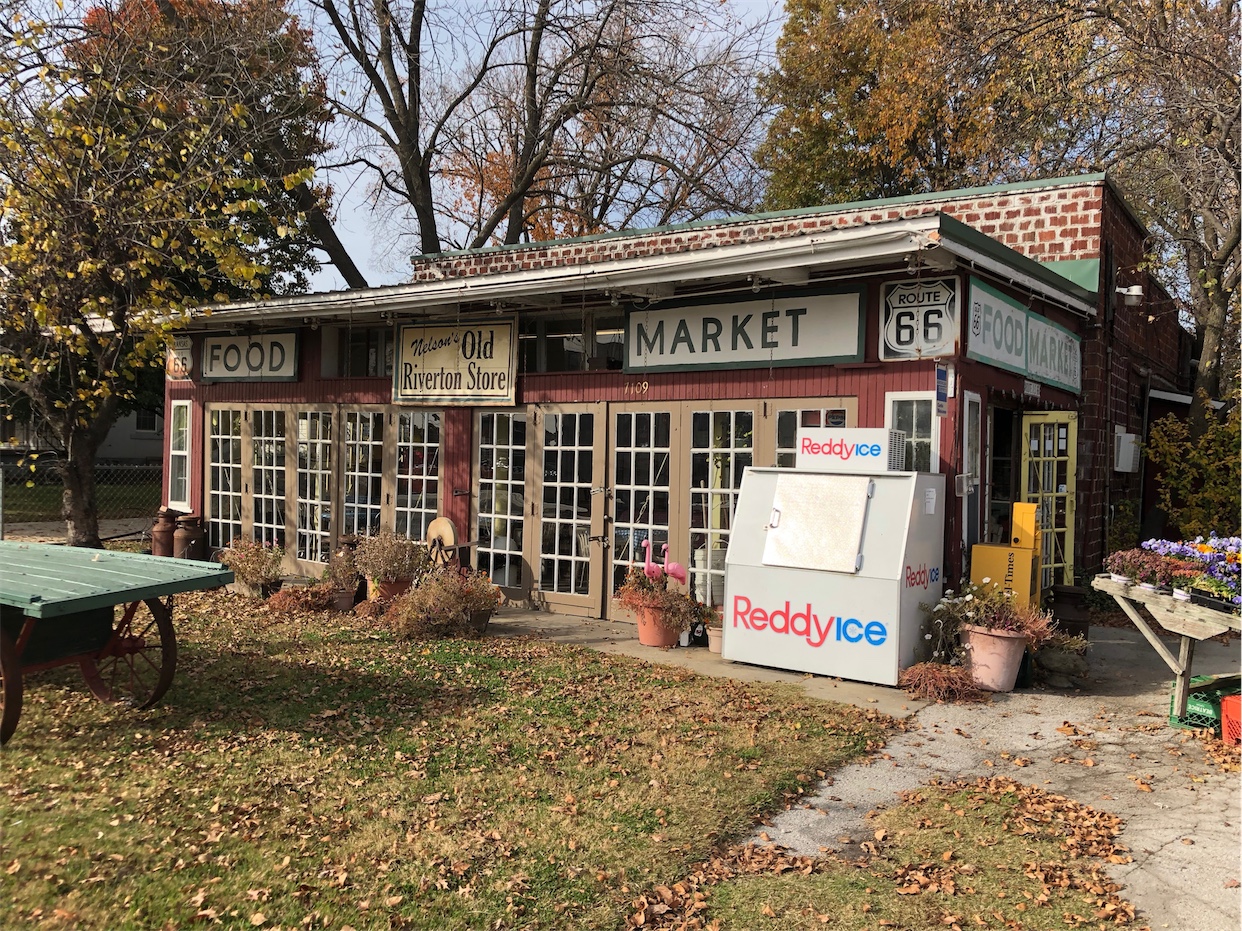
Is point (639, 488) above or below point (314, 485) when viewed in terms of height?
above

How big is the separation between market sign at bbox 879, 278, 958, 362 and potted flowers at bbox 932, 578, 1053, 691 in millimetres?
2065

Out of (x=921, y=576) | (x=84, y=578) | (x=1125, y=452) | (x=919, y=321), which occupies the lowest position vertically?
(x=921, y=576)

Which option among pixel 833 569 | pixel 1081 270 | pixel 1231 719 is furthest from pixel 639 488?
pixel 1081 270

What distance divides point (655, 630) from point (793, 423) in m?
2.29

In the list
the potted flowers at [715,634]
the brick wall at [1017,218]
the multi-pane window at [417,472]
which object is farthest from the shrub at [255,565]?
the potted flowers at [715,634]

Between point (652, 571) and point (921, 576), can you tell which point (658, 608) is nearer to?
point (652, 571)

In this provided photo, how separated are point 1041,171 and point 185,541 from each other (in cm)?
1770

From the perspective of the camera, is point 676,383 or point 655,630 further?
point 676,383

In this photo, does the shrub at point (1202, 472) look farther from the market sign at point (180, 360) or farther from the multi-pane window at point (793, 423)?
the market sign at point (180, 360)

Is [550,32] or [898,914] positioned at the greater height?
[550,32]

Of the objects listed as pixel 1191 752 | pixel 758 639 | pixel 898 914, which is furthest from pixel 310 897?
pixel 1191 752

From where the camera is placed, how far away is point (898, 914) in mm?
3480

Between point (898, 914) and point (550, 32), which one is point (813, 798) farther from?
point (550, 32)

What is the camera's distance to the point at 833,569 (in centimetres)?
686
